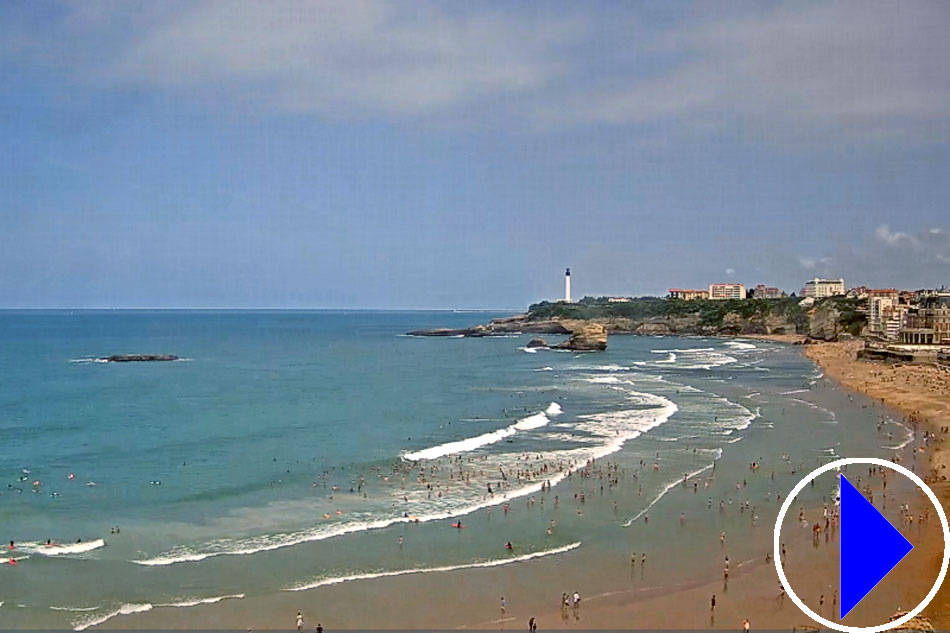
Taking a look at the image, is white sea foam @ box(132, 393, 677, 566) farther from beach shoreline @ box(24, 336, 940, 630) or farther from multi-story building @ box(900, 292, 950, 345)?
multi-story building @ box(900, 292, 950, 345)

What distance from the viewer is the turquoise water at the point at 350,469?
22547mm

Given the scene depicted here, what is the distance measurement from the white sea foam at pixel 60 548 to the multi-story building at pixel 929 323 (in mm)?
93015

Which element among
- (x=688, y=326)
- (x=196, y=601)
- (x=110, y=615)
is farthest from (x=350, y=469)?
(x=688, y=326)

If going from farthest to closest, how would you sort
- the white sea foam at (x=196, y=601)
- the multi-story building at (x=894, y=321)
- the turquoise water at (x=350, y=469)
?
the multi-story building at (x=894, y=321) < the turquoise water at (x=350, y=469) < the white sea foam at (x=196, y=601)

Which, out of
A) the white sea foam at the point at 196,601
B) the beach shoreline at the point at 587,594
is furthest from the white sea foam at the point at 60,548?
the beach shoreline at the point at 587,594

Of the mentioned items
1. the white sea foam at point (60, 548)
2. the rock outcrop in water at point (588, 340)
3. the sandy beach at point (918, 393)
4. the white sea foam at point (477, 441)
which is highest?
the rock outcrop in water at point (588, 340)

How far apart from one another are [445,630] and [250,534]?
375 inches

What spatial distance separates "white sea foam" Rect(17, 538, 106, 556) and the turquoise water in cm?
10

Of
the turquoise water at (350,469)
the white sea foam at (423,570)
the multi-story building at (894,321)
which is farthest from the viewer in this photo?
the multi-story building at (894,321)

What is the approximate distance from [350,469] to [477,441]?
27.9ft

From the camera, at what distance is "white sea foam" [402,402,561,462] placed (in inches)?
1464

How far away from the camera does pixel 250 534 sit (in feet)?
82.5

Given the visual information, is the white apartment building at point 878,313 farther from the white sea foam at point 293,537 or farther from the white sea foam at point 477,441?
the white sea foam at point 293,537

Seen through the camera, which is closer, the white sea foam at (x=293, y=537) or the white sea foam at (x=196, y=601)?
the white sea foam at (x=196, y=601)
